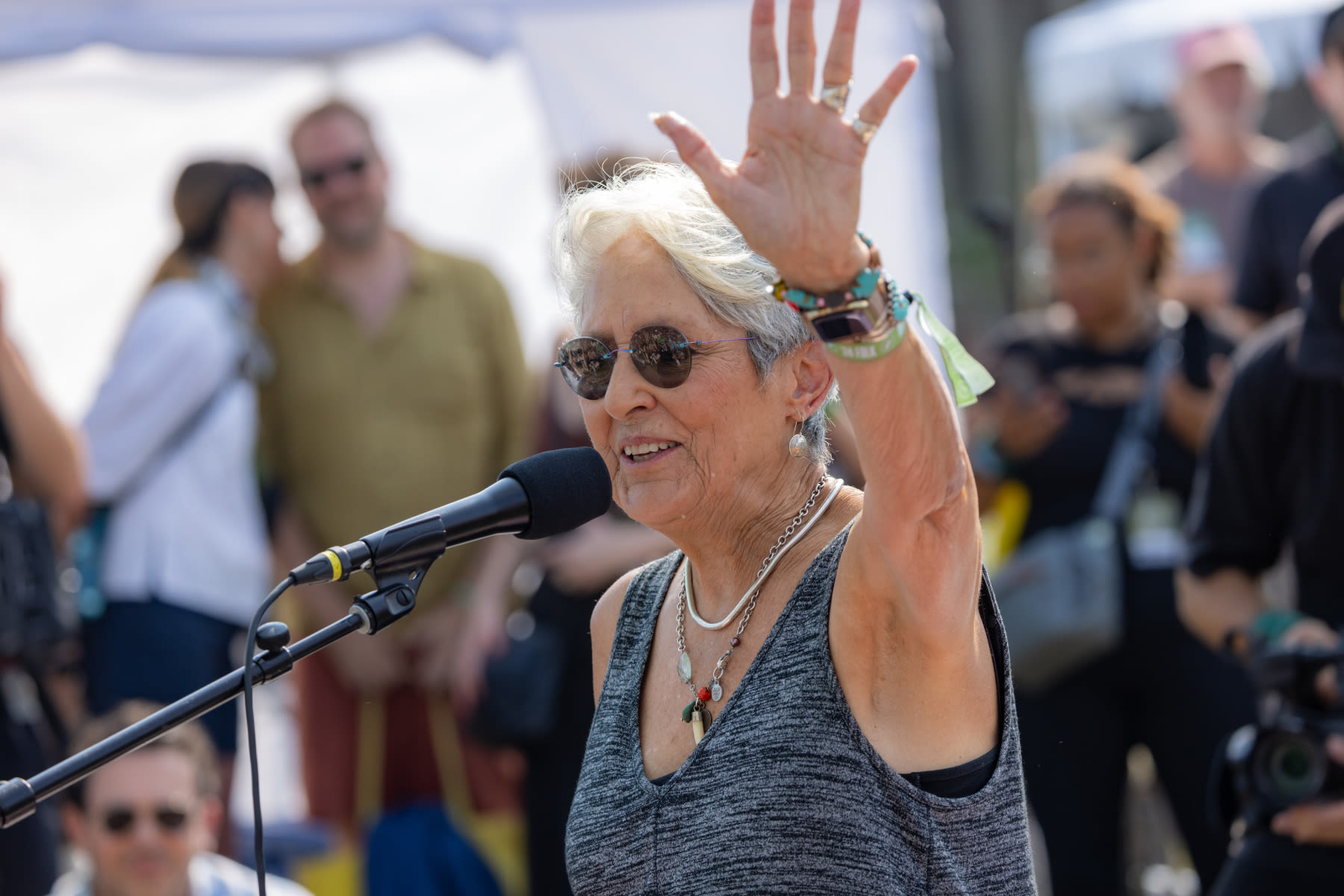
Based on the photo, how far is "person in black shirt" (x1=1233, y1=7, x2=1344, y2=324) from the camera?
551cm

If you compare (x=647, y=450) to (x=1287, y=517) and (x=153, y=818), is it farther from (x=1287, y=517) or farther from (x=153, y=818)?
(x=153, y=818)

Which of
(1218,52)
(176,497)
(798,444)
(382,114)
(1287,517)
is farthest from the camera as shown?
(1218,52)

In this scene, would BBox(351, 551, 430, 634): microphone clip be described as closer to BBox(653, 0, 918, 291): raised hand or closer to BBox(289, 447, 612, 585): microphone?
BBox(289, 447, 612, 585): microphone

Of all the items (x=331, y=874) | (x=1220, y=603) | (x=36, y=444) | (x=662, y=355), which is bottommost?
(x=331, y=874)

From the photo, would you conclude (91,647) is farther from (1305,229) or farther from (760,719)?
(1305,229)

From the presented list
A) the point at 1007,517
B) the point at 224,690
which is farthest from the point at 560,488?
the point at 1007,517

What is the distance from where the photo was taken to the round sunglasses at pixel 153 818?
4332mm

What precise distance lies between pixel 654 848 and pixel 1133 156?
886cm

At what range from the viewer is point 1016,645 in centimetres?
512

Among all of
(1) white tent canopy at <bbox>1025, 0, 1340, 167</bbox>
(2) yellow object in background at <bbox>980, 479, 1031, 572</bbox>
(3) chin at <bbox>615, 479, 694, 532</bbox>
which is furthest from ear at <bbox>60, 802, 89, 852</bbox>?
(1) white tent canopy at <bbox>1025, 0, 1340, 167</bbox>

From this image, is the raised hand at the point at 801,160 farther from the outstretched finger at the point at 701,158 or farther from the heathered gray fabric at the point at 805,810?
the heathered gray fabric at the point at 805,810

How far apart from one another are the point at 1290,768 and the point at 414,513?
3.11 m

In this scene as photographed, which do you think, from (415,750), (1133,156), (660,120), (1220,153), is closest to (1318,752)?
(660,120)

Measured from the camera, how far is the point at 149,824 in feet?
14.2
